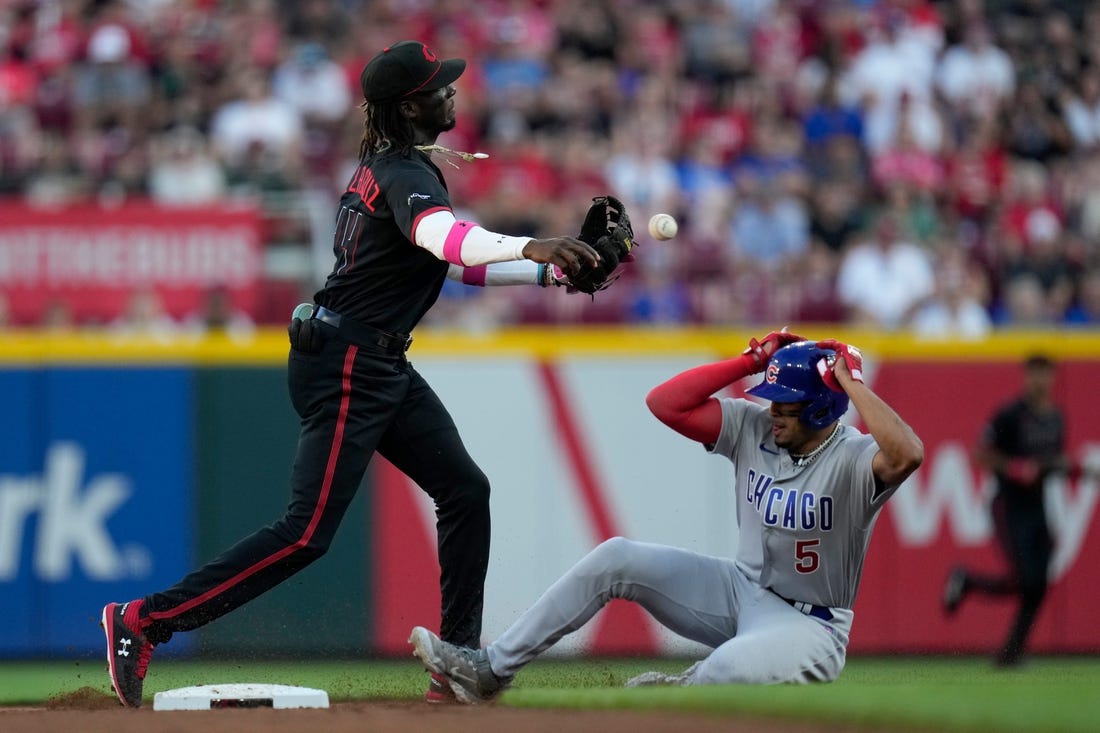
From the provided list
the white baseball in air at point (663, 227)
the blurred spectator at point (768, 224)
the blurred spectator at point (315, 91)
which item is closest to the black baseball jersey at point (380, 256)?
the white baseball in air at point (663, 227)

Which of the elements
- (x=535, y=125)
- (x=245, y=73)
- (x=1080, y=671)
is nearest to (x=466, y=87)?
(x=535, y=125)

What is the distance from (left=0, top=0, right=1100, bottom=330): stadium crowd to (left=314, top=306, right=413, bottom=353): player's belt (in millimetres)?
5751

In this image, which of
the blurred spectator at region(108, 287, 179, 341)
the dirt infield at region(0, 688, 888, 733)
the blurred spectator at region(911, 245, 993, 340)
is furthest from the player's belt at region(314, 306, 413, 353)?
the blurred spectator at region(911, 245, 993, 340)

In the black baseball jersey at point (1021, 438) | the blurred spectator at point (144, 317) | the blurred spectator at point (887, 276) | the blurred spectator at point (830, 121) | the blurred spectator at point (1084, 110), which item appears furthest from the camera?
the blurred spectator at point (1084, 110)

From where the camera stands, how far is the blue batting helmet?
6.23m

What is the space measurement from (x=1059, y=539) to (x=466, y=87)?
21.2 ft

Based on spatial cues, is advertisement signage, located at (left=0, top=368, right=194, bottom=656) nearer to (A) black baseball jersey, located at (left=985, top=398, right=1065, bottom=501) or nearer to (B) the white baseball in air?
(A) black baseball jersey, located at (left=985, top=398, right=1065, bottom=501)

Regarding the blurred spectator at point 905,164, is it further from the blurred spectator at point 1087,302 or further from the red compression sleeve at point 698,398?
the red compression sleeve at point 698,398

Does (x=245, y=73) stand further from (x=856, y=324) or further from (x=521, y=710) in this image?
(x=521, y=710)

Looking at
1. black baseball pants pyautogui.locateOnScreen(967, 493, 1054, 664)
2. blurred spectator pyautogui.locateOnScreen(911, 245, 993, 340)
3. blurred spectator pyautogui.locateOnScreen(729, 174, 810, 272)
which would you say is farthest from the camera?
blurred spectator pyautogui.locateOnScreen(729, 174, 810, 272)

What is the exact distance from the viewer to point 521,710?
5.87 m

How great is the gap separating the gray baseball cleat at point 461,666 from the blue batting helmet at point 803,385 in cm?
142

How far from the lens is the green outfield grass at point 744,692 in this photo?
208 inches

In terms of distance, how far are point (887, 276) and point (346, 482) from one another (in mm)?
7715
